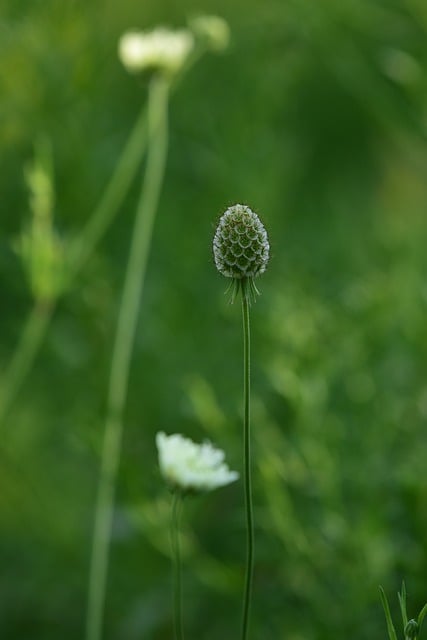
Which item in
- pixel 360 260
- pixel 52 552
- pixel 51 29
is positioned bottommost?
pixel 52 552

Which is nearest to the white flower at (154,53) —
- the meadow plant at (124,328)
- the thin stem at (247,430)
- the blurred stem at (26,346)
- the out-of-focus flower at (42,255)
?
the meadow plant at (124,328)

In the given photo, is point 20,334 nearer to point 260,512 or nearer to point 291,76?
point 260,512

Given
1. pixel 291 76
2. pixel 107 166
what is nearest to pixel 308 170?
pixel 291 76

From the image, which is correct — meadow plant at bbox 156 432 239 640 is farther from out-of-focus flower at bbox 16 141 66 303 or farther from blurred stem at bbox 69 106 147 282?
blurred stem at bbox 69 106 147 282

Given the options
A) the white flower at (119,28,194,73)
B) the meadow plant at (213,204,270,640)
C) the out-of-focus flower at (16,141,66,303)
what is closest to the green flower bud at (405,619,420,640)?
the meadow plant at (213,204,270,640)

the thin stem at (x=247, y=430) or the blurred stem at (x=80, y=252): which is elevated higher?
the blurred stem at (x=80, y=252)

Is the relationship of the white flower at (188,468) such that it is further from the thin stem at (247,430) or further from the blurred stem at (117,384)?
the blurred stem at (117,384)
